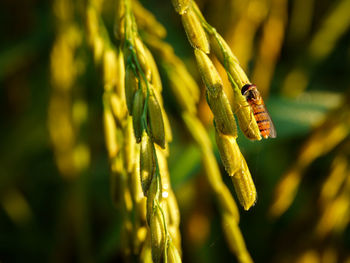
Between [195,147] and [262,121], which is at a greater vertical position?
[262,121]

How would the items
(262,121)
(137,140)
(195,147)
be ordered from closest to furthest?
(137,140), (262,121), (195,147)

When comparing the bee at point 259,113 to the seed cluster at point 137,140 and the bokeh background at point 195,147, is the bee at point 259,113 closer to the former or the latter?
the seed cluster at point 137,140

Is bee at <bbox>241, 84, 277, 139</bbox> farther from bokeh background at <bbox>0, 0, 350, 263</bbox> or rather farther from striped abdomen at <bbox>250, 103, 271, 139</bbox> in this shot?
bokeh background at <bbox>0, 0, 350, 263</bbox>

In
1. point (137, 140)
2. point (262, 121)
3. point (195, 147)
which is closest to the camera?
point (137, 140)

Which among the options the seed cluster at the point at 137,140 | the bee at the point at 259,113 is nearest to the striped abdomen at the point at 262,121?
the bee at the point at 259,113

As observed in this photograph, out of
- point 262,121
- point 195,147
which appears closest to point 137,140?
point 262,121

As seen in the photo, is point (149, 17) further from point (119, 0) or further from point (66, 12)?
point (66, 12)

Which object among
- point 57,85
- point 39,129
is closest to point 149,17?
point 57,85

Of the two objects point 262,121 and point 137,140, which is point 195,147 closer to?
point 262,121

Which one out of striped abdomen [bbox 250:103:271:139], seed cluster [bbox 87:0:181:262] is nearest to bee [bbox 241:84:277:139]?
striped abdomen [bbox 250:103:271:139]

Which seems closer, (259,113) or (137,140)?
(137,140)
